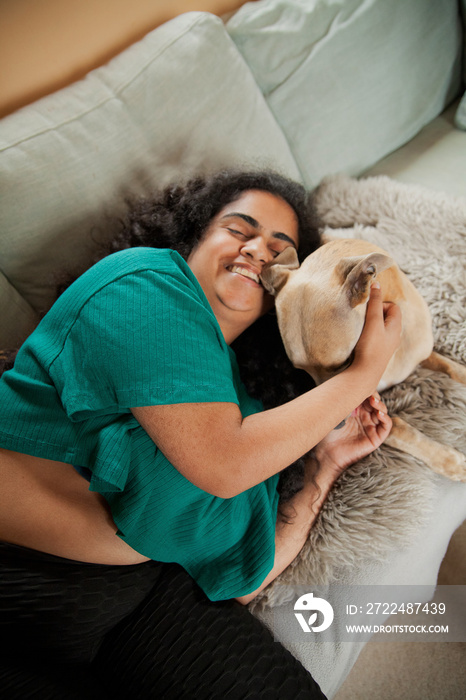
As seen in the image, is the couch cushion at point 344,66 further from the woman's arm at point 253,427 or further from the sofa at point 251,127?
the woman's arm at point 253,427

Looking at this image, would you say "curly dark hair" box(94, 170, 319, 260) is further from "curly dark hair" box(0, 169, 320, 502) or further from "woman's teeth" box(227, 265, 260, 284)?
"woman's teeth" box(227, 265, 260, 284)

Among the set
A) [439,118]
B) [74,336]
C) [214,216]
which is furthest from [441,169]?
[74,336]

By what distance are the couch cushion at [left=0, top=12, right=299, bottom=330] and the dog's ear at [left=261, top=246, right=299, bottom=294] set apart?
1.64 ft

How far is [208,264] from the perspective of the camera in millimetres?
1202

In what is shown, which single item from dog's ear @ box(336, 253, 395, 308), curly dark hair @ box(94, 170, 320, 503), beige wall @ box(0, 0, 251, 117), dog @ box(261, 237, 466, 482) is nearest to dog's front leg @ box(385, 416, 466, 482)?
dog @ box(261, 237, 466, 482)

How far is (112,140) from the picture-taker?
1361 millimetres

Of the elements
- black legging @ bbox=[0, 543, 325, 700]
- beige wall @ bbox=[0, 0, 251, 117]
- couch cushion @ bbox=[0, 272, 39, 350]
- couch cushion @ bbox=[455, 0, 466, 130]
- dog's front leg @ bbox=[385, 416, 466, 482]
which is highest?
beige wall @ bbox=[0, 0, 251, 117]

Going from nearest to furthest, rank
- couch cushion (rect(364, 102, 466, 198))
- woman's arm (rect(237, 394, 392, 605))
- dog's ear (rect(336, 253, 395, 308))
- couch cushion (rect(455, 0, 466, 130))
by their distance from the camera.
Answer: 1. dog's ear (rect(336, 253, 395, 308))
2. woman's arm (rect(237, 394, 392, 605))
3. couch cushion (rect(364, 102, 466, 198))
4. couch cushion (rect(455, 0, 466, 130))

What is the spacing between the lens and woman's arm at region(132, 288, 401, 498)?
2.82 ft

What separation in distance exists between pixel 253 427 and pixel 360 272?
0.41 metres

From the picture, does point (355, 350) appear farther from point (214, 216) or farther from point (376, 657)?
point (376, 657)

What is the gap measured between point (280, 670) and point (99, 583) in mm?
475

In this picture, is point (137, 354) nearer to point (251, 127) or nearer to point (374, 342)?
point (374, 342)

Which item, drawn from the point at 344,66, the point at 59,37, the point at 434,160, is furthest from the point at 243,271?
the point at 434,160
